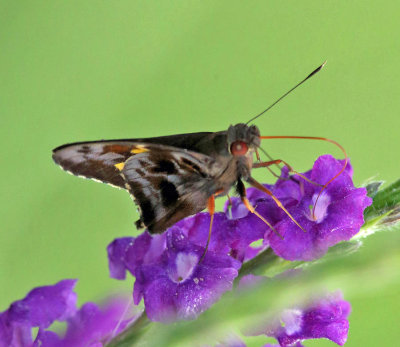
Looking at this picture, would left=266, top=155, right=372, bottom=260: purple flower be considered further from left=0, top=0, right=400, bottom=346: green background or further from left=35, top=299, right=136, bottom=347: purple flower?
left=0, top=0, right=400, bottom=346: green background

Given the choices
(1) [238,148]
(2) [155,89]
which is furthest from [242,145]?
(2) [155,89]

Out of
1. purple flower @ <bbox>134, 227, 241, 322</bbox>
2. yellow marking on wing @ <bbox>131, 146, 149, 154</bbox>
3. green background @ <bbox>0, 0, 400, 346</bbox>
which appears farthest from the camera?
green background @ <bbox>0, 0, 400, 346</bbox>

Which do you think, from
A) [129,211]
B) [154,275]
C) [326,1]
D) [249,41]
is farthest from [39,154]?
[154,275]

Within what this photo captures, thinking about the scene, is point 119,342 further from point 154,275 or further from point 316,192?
point 316,192

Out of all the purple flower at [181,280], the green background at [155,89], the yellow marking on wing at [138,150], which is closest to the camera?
the purple flower at [181,280]

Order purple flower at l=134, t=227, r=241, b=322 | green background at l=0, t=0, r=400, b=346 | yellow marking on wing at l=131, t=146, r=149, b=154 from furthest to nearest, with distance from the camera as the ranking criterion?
green background at l=0, t=0, r=400, b=346 → yellow marking on wing at l=131, t=146, r=149, b=154 → purple flower at l=134, t=227, r=241, b=322

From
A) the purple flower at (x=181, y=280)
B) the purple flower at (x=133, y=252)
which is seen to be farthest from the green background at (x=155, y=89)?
the purple flower at (x=181, y=280)

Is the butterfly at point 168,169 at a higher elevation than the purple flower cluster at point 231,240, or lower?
higher

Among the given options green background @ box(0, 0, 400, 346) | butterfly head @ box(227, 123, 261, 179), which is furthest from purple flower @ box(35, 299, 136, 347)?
green background @ box(0, 0, 400, 346)

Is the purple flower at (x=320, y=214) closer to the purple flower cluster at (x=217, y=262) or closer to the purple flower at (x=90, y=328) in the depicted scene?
the purple flower cluster at (x=217, y=262)
